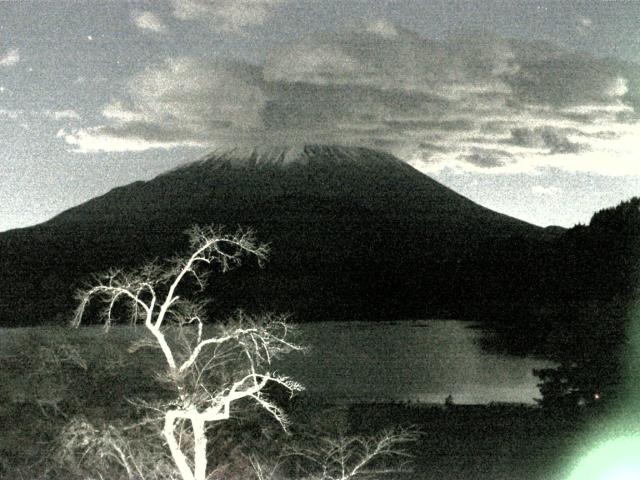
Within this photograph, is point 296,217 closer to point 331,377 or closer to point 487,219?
point 487,219

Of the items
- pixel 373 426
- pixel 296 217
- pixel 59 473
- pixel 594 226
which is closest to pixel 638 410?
pixel 373 426

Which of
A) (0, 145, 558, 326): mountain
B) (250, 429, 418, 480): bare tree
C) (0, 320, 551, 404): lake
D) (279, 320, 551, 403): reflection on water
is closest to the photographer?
(250, 429, 418, 480): bare tree

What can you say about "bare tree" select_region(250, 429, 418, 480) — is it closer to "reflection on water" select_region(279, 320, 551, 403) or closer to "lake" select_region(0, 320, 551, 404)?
"lake" select_region(0, 320, 551, 404)

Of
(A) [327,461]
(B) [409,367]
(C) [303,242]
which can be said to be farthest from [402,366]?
(C) [303,242]

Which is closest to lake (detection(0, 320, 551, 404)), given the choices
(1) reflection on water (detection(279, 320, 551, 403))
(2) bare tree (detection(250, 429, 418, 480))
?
(1) reflection on water (detection(279, 320, 551, 403))

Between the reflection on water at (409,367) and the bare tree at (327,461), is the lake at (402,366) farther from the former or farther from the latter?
the bare tree at (327,461)

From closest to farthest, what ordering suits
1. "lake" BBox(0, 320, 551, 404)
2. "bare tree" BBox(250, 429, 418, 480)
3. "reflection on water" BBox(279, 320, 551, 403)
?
"bare tree" BBox(250, 429, 418, 480) < "lake" BBox(0, 320, 551, 404) < "reflection on water" BBox(279, 320, 551, 403)

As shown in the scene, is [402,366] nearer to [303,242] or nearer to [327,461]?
[327,461]
